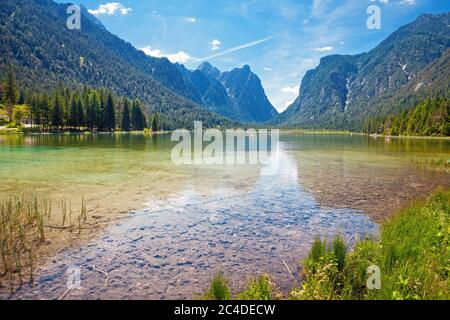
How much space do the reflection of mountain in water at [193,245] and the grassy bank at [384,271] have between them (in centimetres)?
107

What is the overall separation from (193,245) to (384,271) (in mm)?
6826

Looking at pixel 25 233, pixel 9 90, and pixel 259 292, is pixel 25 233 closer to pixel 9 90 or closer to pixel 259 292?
pixel 259 292

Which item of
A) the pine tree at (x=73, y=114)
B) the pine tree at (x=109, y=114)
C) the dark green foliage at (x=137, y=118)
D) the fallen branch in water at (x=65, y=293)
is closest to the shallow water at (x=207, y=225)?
the fallen branch in water at (x=65, y=293)

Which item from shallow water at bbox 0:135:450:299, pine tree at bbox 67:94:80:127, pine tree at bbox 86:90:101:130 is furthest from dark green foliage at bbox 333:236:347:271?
pine tree at bbox 86:90:101:130

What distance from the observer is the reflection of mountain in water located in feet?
30.1

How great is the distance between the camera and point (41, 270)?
32.0 ft

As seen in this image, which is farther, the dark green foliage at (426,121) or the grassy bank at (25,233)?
the dark green foliage at (426,121)

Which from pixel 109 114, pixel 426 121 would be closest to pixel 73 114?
pixel 109 114

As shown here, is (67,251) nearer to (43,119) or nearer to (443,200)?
(443,200)

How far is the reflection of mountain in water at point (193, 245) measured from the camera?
919 centimetres

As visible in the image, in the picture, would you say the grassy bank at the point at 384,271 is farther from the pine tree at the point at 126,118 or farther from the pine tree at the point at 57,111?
the pine tree at the point at 126,118

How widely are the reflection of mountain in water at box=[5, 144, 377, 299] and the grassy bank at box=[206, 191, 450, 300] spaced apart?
1.07 meters
